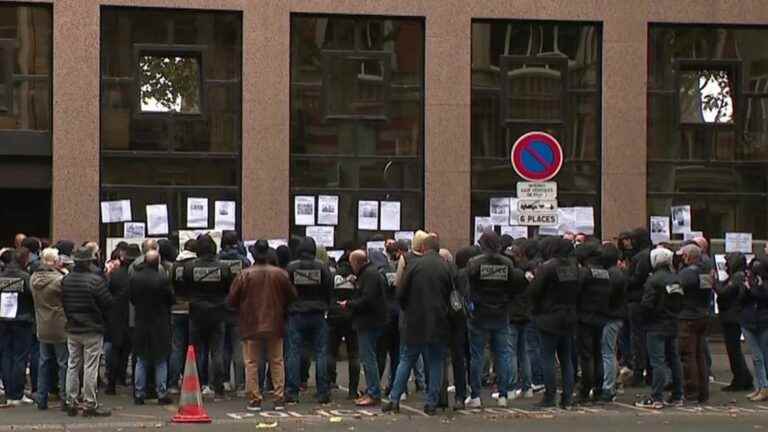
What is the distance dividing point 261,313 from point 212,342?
143 centimetres

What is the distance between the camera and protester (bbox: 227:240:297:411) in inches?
642

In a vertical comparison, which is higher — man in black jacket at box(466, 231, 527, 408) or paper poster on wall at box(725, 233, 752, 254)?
paper poster on wall at box(725, 233, 752, 254)

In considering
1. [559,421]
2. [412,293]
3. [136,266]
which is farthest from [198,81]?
[559,421]

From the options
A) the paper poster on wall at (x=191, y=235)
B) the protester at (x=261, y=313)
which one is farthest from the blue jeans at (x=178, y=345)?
the paper poster on wall at (x=191, y=235)

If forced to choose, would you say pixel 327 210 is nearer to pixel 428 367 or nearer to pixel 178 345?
pixel 178 345

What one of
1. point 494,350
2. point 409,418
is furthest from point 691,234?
point 409,418

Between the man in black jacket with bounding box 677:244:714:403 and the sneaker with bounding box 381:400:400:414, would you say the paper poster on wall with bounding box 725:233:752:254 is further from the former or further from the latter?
the sneaker with bounding box 381:400:400:414

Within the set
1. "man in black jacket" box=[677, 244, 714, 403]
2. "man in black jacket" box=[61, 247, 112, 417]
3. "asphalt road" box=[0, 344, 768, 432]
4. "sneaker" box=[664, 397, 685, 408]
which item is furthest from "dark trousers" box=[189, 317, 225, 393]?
"man in black jacket" box=[677, 244, 714, 403]

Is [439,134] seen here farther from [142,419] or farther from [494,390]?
[142,419]

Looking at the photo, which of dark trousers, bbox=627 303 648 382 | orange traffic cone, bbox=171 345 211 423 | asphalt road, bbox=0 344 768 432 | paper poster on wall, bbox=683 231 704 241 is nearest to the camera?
asphalt road, bbox=0 344 768 432

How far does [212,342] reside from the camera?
57.4 ft

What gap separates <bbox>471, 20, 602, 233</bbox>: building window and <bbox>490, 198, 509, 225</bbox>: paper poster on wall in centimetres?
10

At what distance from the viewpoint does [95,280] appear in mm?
15992

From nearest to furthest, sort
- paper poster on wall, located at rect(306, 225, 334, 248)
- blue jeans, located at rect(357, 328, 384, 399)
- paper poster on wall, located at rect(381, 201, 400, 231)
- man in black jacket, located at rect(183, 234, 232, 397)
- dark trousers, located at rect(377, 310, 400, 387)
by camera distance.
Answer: blue jeans, located at rect(357, 328, 384, 399), man in black jacket, located at rect(183, 234, 232, 397), dark trousers, located at rect(377, 310, 400, 387), paper poster on wall, located at rect(306, 225, 334, 248), paper poster on wall, located at rect(381, 201, 400, 231)
